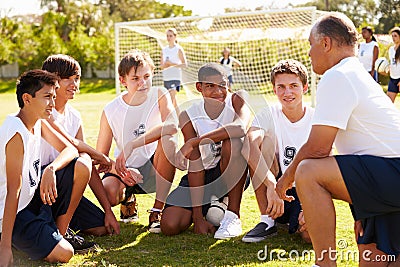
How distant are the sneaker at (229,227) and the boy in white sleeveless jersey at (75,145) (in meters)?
0.73

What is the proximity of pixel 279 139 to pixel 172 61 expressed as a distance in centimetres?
868

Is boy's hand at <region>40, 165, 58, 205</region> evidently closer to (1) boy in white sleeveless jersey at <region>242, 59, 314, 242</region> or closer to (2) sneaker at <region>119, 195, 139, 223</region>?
(2) sneaker at <region>119, 195, 139, 223</region>

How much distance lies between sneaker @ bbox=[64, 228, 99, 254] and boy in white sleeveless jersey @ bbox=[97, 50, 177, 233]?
56cm

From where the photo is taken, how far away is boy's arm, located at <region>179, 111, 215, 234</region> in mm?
4156

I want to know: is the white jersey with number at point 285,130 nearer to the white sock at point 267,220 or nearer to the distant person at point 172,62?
the white sock at point 267,220

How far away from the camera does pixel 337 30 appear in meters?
2.97

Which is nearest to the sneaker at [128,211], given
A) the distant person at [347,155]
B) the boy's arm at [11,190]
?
the boy's arm at [11,190]

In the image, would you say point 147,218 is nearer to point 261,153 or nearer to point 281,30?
point 261,153

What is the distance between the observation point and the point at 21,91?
344 cm

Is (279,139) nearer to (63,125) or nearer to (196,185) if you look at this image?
(196,185)

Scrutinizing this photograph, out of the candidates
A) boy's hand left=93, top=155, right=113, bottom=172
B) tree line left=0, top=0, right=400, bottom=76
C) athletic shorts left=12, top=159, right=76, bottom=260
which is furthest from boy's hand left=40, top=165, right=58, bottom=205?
tree line left=0, top=0, right=400, bottom=76

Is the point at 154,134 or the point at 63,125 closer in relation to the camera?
the point at 63,125

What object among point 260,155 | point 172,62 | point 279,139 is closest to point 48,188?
point 260,155

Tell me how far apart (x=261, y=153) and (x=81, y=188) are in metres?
1.20
